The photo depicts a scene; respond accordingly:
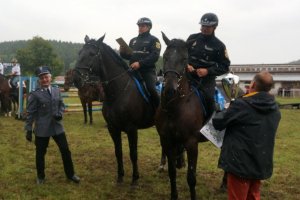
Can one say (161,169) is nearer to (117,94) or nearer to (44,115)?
(117,94)

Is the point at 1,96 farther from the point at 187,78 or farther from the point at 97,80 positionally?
the point at 187,78

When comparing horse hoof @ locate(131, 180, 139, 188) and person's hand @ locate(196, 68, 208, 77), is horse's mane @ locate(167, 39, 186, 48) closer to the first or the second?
person's hand @ locate(196, 68, 208, 77)

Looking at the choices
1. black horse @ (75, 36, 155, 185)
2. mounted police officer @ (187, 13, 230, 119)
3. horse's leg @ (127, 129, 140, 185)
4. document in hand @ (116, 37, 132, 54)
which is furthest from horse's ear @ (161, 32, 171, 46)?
horse's leg @ (127, 129, 140, 185)

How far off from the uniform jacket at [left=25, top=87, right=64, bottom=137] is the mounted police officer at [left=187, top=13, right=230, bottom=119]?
260cm

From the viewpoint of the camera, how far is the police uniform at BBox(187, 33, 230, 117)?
582 centimetres

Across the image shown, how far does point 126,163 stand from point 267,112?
199 inches

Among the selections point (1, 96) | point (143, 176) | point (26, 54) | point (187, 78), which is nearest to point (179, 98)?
point (187, 78)

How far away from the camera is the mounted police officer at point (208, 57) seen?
573 centimetres

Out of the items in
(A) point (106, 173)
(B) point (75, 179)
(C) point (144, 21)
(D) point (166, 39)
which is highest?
(C) point (144, 21)

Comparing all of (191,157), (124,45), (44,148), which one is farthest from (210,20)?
(44,148)

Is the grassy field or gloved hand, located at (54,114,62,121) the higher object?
gloved hand, located at (54,114,62,121)

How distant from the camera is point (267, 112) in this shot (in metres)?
3.81

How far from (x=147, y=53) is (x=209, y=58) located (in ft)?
4.73

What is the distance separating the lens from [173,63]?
5.00 m
